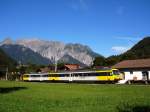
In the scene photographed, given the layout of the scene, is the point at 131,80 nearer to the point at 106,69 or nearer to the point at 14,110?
the point at 106,69

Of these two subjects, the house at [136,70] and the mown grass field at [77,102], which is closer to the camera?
the mown grass field at [77,102]

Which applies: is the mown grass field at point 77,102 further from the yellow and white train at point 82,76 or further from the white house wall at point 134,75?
the white house wall at point 134,75

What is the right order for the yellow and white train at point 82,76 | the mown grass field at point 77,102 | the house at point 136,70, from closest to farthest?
the mown grass field at point 77,102, the yellow and white train at point 82,76, the house at point 136,70

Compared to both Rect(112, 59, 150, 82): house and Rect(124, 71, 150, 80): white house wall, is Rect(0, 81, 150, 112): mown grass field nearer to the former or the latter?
Rect(112, 59, 150, 82): house

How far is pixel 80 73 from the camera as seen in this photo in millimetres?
69562

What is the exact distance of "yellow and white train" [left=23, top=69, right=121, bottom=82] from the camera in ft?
198

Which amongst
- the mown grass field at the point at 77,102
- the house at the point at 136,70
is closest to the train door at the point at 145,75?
the house at the point at 136,70

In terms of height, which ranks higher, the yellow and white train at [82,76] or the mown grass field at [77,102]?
the yellow and white train at [82,76]

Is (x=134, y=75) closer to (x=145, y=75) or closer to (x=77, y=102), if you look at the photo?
(x=145, y=75)

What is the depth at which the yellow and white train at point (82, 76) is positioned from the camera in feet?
198

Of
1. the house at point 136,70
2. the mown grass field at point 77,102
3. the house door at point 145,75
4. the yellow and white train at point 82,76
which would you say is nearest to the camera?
the mown grass field at point 77,102

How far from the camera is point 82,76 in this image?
68438 millimetres

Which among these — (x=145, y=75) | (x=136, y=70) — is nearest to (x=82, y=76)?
(x=136, y=70)

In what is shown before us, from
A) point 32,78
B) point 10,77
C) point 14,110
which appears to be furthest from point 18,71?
point 14,110
